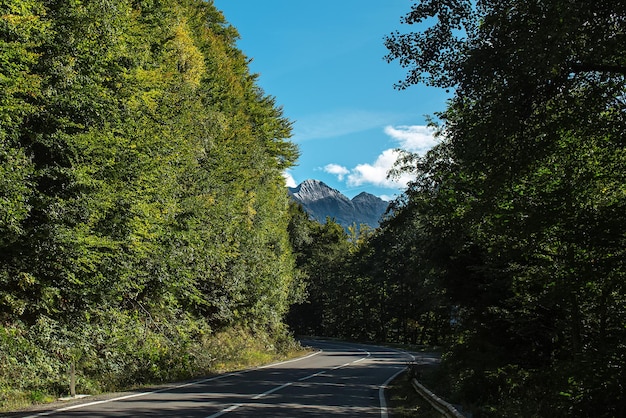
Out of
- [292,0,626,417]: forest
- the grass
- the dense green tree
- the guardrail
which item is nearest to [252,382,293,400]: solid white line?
the grass

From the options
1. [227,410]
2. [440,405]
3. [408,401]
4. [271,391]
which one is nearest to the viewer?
[227,410]

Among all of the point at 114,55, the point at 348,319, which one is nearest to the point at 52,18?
the point at 114,55

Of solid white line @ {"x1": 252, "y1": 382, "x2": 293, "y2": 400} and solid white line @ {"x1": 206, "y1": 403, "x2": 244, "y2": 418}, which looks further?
solid white line @ {"x1": 252, "y1": 382, "x2": 293, "y2": 400}

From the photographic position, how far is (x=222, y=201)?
73.4ft

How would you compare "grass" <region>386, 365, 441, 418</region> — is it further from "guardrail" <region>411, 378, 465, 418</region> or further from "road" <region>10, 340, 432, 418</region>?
"road" <region>10, 340, 432, 418</region>

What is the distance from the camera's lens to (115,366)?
13.5 metres

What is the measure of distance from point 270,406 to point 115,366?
17.7 ft

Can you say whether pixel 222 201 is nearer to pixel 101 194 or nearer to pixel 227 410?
pixel 101 194

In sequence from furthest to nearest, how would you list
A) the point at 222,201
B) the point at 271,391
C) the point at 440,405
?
1. the point at 222,201
2. the point at 271,391
3. the point at 440,405

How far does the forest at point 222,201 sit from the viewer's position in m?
6.79

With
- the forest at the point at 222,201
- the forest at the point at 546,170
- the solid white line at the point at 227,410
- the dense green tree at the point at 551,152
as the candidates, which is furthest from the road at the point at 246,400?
the dense green tree at the point at 551,152

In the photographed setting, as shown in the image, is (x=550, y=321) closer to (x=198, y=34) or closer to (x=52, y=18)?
(x=52, y=18)

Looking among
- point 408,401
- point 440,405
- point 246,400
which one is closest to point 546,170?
point 440,405

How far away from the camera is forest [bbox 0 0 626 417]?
679 centimetres
